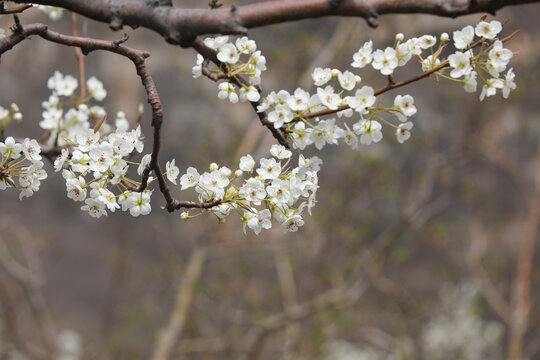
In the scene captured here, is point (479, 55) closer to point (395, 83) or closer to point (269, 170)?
point (395, 83)

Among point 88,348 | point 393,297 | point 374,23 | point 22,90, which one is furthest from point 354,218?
point 374,23

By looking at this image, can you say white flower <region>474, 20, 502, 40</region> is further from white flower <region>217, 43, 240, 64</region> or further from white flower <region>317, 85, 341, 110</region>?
white flower <region>217, 43, 240, 64</region>

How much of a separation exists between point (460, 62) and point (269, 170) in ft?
1.27

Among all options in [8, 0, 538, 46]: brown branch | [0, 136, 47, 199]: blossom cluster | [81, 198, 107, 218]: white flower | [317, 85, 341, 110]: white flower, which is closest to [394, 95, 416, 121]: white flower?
[317, 85, 341, 110]: white flower

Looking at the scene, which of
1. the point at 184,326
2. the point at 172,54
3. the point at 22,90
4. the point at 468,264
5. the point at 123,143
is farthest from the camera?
the point at 22,90

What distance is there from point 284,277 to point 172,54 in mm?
1996

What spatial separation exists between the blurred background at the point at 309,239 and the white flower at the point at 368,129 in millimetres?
2596

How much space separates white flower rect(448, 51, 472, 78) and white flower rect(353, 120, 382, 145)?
17cm

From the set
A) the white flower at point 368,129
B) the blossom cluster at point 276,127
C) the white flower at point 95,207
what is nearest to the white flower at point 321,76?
the blossom cluster at point 276,127

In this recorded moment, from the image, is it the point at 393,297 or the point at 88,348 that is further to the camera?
the point at 88,348

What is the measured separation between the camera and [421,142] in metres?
3.94

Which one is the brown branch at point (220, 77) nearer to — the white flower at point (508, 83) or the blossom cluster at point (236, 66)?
the blossom cluster at point (236, 66)

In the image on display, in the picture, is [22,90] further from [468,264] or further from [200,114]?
[468,264]

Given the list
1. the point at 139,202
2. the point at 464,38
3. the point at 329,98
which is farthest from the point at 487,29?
the point at 139,202
